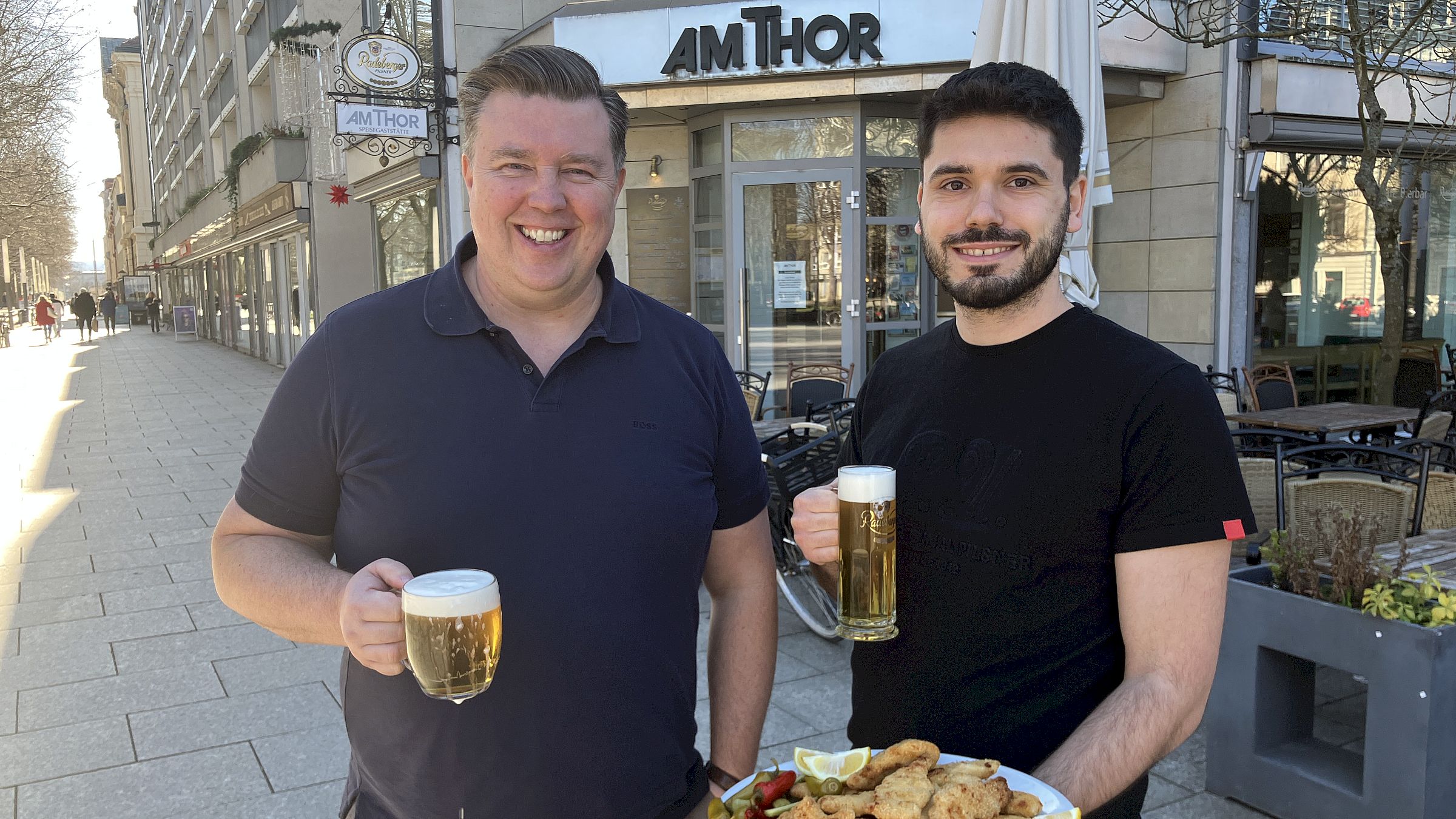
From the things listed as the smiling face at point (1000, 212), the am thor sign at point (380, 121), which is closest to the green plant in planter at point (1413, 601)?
the smiling face at point (1000, 212)

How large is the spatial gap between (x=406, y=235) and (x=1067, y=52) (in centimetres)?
1401

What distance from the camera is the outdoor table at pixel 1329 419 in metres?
6.25

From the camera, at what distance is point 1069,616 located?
163 cm

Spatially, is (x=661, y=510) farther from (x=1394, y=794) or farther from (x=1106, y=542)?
(x=1394, y=794)

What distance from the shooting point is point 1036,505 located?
163cm

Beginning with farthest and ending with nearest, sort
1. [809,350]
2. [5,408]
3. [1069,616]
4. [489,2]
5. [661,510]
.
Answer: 1. [5,408]
2. [489,2]
3. [809,350]
4. [661,510]
5. [1069,616]

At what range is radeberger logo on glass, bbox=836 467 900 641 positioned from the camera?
1676 mm

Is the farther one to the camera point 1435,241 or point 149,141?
point 149,141

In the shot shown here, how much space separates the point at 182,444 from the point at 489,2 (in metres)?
6.24

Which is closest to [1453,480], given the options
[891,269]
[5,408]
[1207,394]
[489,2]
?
[1207,394]

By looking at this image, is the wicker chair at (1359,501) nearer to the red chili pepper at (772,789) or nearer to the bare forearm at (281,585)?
the red chili pepper at (772,789)

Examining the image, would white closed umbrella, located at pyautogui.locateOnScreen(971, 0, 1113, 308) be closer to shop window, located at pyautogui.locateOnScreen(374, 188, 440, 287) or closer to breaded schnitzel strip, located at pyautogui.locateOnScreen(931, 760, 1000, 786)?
breaded schnitzel strip, located at pyautogui.locateOnScreen(931, 760, 1000, 786)

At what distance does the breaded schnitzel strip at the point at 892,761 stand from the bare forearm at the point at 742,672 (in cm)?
48

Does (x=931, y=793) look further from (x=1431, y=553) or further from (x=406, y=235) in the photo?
(x=406, y=235)
